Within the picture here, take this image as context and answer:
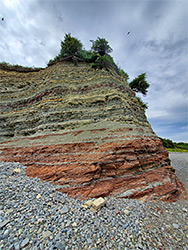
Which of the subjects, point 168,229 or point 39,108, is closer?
point 168,229

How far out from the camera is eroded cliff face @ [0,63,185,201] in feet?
11.9

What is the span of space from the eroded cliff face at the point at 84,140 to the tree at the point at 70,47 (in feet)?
5.95

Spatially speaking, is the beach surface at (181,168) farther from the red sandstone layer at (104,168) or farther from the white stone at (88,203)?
the white stone at (88,203)

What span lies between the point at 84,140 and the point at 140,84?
12371mm

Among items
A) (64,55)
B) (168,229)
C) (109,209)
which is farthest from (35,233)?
(64,55)

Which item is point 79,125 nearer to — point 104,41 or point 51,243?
point 51,243

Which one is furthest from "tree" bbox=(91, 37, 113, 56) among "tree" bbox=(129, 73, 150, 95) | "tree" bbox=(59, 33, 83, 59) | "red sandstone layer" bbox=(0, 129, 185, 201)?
"red sandstone layer" bbox=(0, 129, 185, 201)

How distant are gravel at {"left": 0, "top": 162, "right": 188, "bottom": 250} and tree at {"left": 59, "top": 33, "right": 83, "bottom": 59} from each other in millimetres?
11012

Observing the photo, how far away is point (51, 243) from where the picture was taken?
1.88m

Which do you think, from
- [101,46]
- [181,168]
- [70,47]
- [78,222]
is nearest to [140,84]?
[101,46]

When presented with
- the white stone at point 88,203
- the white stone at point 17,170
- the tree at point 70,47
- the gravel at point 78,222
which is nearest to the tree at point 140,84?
the tree at point 70,47

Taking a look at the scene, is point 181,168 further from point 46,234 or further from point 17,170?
point 17,170

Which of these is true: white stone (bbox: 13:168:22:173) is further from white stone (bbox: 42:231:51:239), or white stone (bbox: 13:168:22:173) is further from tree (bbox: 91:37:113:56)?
tree (bbox: 91:37:113:56)

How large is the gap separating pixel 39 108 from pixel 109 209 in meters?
7.28
